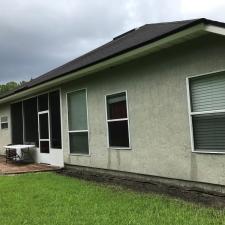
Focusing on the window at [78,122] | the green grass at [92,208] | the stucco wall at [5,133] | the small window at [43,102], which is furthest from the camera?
the stucco wall at [5,133]

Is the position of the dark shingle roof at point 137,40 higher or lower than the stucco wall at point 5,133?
higher

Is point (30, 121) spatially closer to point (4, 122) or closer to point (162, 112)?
point (4, 122)

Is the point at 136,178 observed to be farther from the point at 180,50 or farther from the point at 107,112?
the point at 180,50

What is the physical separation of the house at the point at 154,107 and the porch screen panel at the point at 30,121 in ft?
9.31

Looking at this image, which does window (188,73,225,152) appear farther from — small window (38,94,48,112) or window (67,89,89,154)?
small window (38,94,48,112)

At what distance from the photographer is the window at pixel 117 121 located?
10344 millimetres

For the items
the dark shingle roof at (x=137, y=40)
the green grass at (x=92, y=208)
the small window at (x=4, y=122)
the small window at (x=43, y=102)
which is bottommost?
the green grass at (x=92, y=208)

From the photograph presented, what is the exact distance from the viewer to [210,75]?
7.62m

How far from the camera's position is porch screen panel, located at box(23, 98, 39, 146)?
56.0 ft

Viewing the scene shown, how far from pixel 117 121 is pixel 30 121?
8.04 m

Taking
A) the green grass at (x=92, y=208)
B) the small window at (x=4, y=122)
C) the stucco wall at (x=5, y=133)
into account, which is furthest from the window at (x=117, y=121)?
the small window at (x=4, y=122)

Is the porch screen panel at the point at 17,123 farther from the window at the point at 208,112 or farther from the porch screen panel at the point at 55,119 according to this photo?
the window at the point at 208,112

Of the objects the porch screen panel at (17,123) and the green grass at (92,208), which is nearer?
the green grass at (92,208)

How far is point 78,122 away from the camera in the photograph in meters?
12.9
